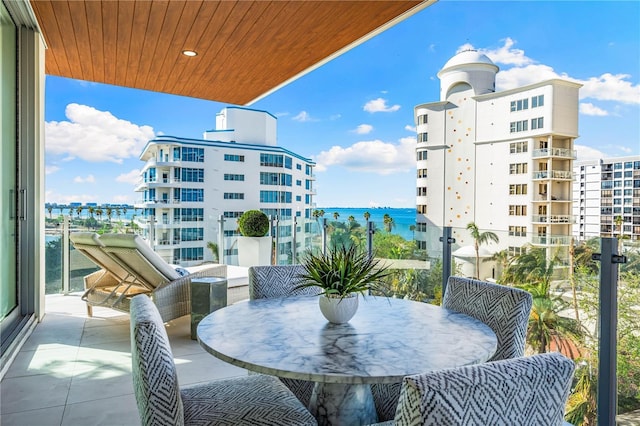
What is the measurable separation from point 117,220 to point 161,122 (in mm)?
30163

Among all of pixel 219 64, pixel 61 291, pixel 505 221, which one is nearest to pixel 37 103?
pixel 219 64

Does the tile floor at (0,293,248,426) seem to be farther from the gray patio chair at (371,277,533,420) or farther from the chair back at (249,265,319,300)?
the gray patio chair at (371,277,533,420)

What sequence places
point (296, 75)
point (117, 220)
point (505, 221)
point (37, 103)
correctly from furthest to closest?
point (505, 221) → point (117, 220) → point (296, 75) → point (37, 103)

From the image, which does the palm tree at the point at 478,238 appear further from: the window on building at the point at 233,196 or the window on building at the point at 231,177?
the window on building at the point at 233,196

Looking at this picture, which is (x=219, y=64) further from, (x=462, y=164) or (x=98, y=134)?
(x=98, y=134)

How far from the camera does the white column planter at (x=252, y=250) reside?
21.4 ft

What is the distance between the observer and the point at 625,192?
24312 mm

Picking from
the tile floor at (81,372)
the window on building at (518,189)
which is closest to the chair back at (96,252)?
the tile floor at (81,372)

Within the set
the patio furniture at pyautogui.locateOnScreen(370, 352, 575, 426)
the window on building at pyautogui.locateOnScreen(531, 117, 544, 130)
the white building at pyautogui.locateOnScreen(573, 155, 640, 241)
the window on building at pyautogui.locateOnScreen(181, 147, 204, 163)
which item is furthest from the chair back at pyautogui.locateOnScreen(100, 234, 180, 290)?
the window on building at pyautogui.locateOnScreen(531, 117, 544, 130)

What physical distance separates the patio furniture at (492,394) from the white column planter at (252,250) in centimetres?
588

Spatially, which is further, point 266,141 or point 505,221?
point 266,141

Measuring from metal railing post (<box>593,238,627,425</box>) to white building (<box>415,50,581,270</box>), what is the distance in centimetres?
2355

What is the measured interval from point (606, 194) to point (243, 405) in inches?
1195

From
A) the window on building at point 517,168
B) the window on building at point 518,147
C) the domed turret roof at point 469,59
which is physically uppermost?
the domed turret roof at point 469,59
